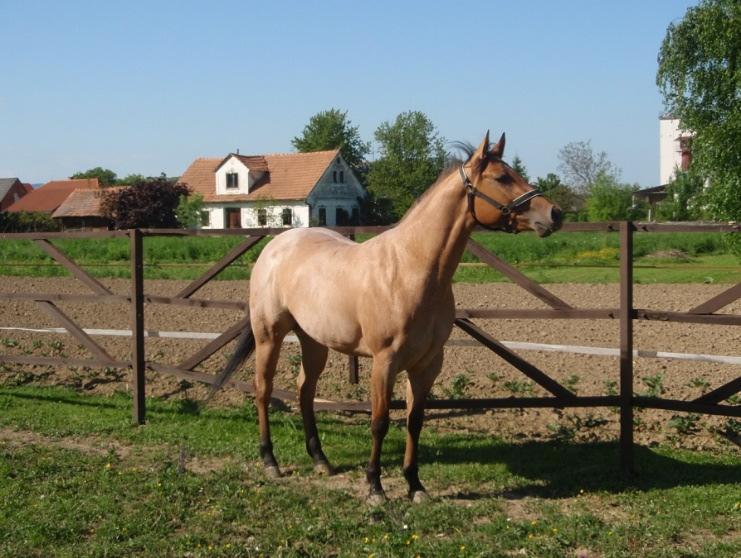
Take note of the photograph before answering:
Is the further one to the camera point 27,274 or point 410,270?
point 27,274

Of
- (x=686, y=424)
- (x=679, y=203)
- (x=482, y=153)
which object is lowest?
(x=686, y=424)

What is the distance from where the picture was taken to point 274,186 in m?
57.0

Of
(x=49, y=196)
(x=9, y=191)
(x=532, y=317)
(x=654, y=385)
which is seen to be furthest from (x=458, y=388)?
(x=9, y=191)

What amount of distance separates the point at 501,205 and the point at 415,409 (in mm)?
1555

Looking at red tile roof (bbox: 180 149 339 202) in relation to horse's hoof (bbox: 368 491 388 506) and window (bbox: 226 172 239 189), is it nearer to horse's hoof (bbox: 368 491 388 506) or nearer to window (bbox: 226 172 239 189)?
window (bbox: 226 172 239 189)

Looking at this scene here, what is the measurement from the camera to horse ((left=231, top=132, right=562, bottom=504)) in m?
5.05

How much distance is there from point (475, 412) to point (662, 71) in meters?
23.1

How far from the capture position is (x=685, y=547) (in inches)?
172

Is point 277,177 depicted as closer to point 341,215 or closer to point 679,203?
point 341,215

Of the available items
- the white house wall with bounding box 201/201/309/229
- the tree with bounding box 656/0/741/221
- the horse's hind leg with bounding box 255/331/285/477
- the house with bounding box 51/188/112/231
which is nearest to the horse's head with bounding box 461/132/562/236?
the horse's hind leg with bounding box 255/331/285/477

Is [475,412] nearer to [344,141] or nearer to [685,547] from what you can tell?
[685,547]

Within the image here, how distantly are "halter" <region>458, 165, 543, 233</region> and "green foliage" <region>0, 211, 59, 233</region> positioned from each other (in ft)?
172

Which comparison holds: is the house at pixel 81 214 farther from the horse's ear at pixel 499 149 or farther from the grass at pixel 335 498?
the horse's ear at pixel 499 149

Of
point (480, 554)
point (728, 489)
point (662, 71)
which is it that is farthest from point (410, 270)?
point (662, 71)
